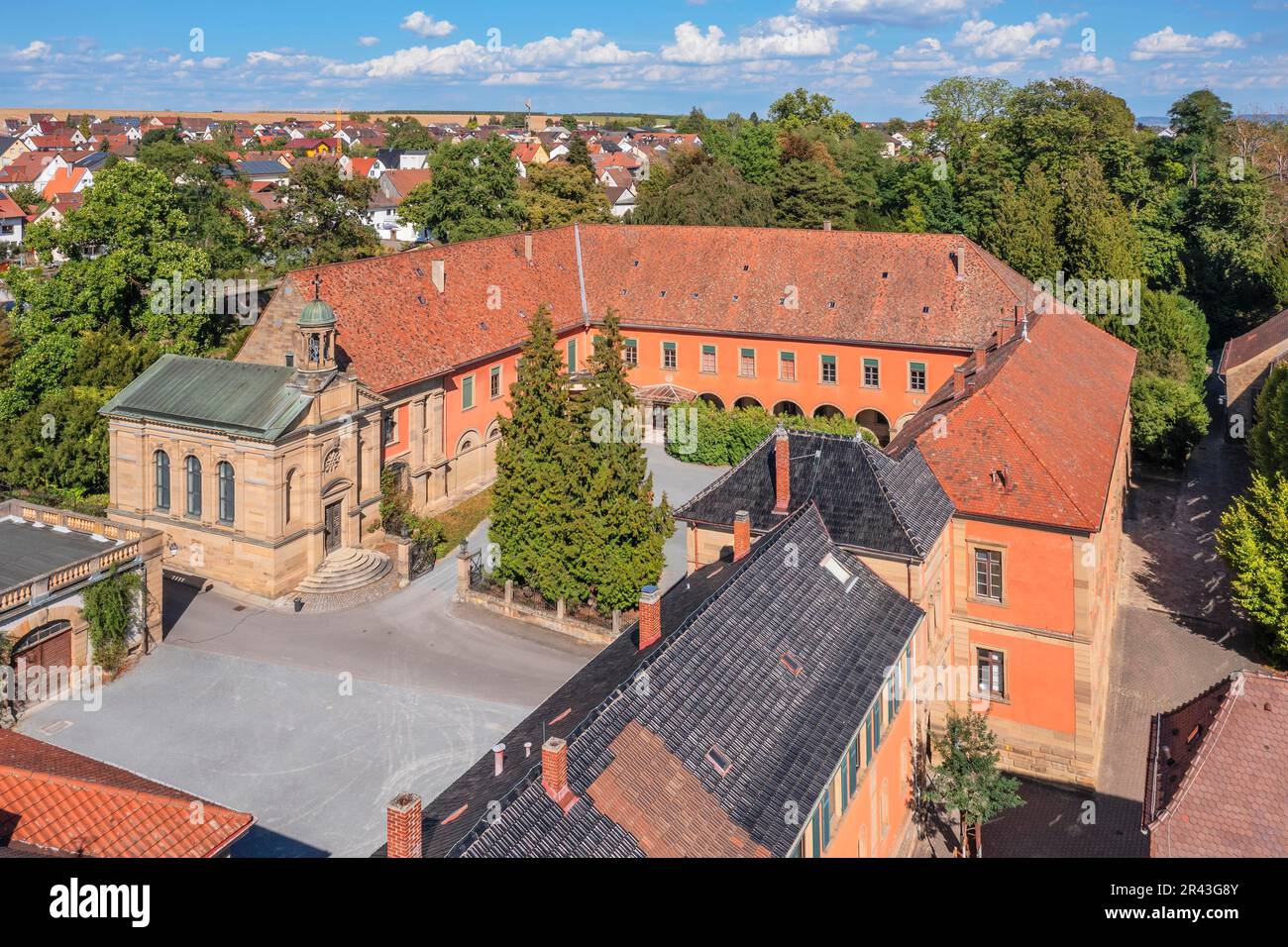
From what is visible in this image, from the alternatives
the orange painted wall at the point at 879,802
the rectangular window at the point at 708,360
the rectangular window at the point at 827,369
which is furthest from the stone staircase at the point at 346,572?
the rectangular window at the point at 827,369

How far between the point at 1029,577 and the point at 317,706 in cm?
1939

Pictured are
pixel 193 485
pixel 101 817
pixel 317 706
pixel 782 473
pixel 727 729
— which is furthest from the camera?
pixel 193 485

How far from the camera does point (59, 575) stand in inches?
1129

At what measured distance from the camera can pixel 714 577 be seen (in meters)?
24.5

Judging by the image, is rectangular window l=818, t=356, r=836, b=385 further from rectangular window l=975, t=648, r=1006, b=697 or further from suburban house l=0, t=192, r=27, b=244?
suburban house l=0, t=192, r=27, b=244

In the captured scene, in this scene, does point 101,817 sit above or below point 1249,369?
below

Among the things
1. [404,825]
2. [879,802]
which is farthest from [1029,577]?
[404,825]

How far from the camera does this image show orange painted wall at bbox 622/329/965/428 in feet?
163

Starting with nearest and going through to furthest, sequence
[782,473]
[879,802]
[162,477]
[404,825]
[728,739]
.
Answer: [404,825] → [728,739] → [879,802] → [782,473] → [162,477]

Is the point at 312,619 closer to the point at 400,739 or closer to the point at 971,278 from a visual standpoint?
the point at 400,739

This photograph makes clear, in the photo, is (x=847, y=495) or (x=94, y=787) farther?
(x=847, y=495)

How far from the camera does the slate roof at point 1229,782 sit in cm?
1616

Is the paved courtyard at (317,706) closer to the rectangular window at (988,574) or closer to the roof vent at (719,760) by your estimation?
the roof vent at (719,760)

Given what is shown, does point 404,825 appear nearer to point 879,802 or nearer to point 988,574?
point 879,802
